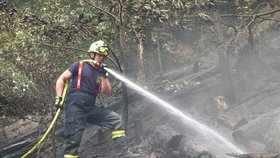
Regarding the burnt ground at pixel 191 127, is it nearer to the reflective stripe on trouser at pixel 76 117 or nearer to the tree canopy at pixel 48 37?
the tree canopy at pixel 48 37

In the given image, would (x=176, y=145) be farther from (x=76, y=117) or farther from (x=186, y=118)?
(x=76, y=117)

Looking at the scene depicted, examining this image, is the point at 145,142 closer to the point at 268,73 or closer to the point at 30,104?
the point at 30,104

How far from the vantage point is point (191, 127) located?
10109 millimetres

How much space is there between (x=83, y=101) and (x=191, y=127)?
5120 mm

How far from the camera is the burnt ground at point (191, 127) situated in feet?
26.3

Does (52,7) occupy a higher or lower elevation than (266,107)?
higher

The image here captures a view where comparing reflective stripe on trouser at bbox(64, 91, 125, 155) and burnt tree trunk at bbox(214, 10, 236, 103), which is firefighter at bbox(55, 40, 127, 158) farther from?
burnt tree trunk at bbox(214, 10, 236, 103)

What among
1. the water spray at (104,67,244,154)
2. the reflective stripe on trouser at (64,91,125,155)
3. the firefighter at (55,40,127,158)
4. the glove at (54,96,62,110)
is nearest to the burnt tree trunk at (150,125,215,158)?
the water spray at (104,67,244,154)

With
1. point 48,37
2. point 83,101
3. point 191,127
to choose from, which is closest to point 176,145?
point 191,127

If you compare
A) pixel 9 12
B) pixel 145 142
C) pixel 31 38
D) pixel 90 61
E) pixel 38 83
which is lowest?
pixel 145 142

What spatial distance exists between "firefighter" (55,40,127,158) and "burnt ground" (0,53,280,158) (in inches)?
47.1

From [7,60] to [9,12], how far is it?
1.47 metres

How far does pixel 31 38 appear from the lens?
8.25 m

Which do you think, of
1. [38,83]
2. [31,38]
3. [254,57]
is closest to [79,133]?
[38,83]
